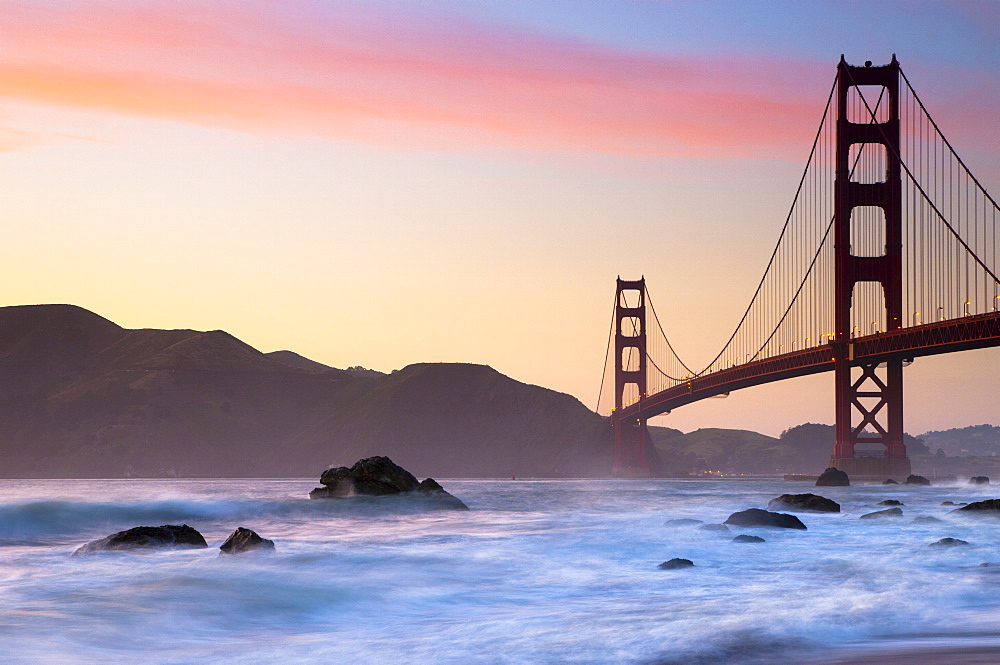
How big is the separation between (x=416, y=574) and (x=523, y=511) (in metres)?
20.8

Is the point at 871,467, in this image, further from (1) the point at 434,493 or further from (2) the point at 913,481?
(1) the point at 434,493

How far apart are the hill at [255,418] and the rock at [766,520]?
383 ft

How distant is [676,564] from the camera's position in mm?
17781

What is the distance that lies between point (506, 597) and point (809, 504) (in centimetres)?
1974

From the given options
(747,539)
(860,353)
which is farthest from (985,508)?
(860,353)

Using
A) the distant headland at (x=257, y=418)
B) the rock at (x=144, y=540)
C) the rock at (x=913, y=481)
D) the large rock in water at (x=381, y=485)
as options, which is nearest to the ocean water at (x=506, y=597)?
the rock at (x=144, y=540)

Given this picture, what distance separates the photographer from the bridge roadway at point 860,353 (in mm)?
48875

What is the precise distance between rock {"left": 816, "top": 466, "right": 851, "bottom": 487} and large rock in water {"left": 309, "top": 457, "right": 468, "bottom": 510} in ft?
91.9

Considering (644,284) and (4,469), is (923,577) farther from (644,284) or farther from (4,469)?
(4,469)

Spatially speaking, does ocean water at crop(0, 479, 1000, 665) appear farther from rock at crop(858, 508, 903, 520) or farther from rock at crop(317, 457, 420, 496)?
rock at crop(317, 457, 420, 496)

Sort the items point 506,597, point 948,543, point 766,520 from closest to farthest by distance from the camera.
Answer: point 506,597 < point 948,543 < point 766,520

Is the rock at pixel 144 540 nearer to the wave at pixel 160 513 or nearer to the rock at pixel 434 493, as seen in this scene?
the wave at pixel 160 513

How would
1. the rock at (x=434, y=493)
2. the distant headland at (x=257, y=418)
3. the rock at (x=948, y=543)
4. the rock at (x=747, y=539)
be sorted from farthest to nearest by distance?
the distant headland at (x=257, y=418), the rock at (x=434, y=493), the rock at (x=747, y=539), the rock at (x=948, y=543)

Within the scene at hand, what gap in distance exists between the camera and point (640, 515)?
34.1 metres
